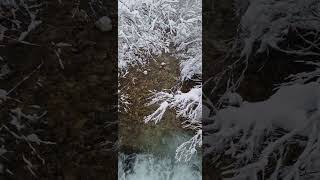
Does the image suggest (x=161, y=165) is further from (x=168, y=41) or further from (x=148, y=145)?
(x=168, y=41)

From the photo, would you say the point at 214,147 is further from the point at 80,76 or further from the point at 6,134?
the point at 6,134

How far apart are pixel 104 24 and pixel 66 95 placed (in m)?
0.29

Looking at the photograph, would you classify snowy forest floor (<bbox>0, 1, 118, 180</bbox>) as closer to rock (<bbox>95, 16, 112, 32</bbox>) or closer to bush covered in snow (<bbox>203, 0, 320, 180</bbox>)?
rock (<bbox>95, 16, 112, 32</bbox>)

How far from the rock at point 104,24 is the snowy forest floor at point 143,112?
7.0 inches

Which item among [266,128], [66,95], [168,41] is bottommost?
[266,128]

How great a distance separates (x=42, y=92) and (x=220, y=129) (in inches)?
25.2

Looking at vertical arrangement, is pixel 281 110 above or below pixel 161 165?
above

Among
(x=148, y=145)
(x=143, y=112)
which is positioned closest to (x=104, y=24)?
(x=143, y=112)

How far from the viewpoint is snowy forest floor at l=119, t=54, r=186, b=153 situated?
1546mm

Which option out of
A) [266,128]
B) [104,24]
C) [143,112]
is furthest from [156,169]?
[104,24]

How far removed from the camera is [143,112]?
155cm

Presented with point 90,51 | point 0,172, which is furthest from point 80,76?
point 0,172

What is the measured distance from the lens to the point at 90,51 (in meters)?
1.58

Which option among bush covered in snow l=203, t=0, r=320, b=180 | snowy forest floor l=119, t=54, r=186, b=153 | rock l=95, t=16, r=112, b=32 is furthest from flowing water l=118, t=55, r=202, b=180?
rock l=95, t=16, r=112, b=32
